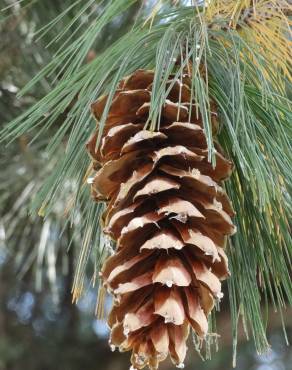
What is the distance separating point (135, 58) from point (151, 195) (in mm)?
167

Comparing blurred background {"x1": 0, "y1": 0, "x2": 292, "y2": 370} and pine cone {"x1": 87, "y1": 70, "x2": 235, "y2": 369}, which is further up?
pine cone {"x1": 87, "y1": 70, "x2": 235, "y2": 369}

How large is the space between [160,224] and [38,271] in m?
1.02

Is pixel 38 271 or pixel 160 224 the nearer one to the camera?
pixel 160 224

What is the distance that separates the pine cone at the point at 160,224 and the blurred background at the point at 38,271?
1.53 feet

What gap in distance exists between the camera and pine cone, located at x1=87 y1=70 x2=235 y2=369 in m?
0.55

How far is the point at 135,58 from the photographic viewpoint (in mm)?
682

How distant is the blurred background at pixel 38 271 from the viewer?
1.29 meters

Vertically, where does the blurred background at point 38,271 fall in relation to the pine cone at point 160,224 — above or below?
below

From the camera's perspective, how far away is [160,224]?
575mm

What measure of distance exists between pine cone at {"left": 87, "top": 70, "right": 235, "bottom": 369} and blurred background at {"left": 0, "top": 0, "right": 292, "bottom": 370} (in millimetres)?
466

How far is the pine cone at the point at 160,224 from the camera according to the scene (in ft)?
1.81

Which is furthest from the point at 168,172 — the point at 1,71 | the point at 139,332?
the point at 1,71

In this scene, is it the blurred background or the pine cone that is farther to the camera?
the blurred background

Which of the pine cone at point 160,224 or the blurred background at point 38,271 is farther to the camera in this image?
the blurred background at point 38,271
